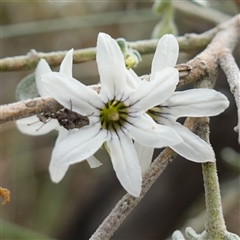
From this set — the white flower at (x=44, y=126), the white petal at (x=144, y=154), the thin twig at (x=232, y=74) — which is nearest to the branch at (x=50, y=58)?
the white flower at (x=44, y=126)

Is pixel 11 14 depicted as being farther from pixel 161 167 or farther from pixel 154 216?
pixel 161 167

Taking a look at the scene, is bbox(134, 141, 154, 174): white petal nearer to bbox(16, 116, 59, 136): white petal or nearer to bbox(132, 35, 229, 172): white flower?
bbox(132, 35, 229, 172): white flower

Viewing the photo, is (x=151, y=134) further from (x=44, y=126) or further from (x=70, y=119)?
(x=44, y=126)

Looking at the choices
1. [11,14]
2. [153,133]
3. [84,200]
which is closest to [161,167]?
[153,133]

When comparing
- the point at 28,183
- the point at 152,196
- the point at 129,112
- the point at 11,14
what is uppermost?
the point at 129,112

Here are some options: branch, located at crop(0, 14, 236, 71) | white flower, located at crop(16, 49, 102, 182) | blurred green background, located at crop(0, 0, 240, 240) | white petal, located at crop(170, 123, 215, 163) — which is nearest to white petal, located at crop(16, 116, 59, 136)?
white flower, located at crop(16, 49, 102, 182)

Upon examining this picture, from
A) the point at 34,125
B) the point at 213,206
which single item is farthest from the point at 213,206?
the point at 34,125

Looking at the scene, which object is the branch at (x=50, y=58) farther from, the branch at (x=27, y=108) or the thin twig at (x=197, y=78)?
the branch at (x=27, y=108)
